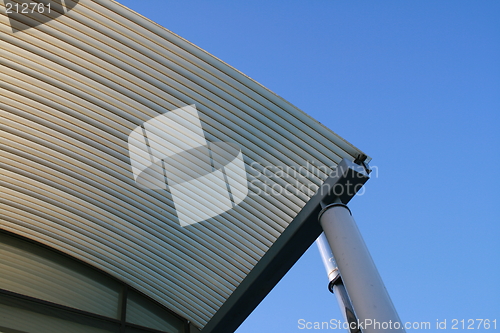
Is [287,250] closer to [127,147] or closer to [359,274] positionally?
[359,274]

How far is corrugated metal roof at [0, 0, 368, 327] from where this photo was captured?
7418 mm

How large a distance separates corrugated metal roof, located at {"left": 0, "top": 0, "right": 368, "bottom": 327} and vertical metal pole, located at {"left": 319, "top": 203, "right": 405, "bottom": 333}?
124cm

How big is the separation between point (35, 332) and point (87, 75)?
5.09 meters

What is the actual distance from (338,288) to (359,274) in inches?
163

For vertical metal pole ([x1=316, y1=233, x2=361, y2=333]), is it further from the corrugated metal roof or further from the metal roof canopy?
the corrugated metal roof

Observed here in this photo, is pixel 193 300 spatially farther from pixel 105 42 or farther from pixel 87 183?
pixel 105 42

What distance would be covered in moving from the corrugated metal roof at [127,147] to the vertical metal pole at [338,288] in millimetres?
2022

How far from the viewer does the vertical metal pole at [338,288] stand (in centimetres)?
910

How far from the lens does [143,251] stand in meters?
10.2

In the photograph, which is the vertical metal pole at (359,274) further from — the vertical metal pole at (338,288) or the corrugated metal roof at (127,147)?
the vertical metal pole at (338,288)

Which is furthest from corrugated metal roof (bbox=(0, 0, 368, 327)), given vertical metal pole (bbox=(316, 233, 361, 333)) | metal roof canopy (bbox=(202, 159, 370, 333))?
vertical metal pole (bbox=(316, 233, 361, 333))

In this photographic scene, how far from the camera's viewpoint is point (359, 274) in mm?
6180

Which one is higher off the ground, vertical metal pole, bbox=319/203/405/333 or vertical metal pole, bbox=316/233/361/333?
vertical metal pole, bbox=316/233/361/333

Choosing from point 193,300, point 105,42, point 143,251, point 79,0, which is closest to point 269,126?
point 105,42
